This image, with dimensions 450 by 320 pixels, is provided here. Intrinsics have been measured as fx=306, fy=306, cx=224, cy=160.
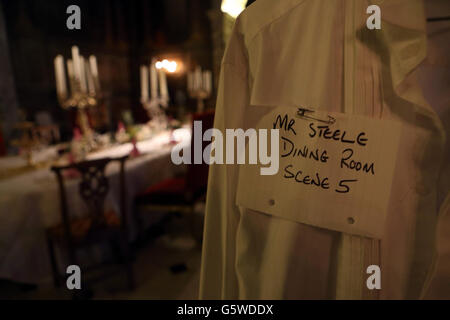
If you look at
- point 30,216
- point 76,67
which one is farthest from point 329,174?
point 76,67

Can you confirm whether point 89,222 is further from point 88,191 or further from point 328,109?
point 328,109

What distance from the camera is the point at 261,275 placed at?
68 cm

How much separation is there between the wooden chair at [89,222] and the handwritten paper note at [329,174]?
140 centimetres

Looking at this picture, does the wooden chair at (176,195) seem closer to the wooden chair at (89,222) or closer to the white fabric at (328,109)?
the wooden chair at (89,222)

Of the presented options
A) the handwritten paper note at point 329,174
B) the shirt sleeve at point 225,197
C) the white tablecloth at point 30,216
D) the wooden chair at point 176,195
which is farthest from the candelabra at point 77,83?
the handwritten paper note at point 329,174

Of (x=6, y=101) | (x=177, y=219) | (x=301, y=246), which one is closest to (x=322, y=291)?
(x=301, y=246)

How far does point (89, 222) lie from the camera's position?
75.2 inches

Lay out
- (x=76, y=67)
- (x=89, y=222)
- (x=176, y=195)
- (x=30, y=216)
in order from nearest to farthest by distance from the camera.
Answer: (x=30, y=216)
(x=89, y=222)
(x=76, y=67)
(x=176, y=195)

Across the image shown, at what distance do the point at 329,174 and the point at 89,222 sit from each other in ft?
5.61

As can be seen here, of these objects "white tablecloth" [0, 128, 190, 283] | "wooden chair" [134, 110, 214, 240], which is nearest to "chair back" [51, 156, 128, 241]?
"white tablecloth" [0, 128, 190, 283]

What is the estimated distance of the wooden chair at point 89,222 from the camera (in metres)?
1.78
